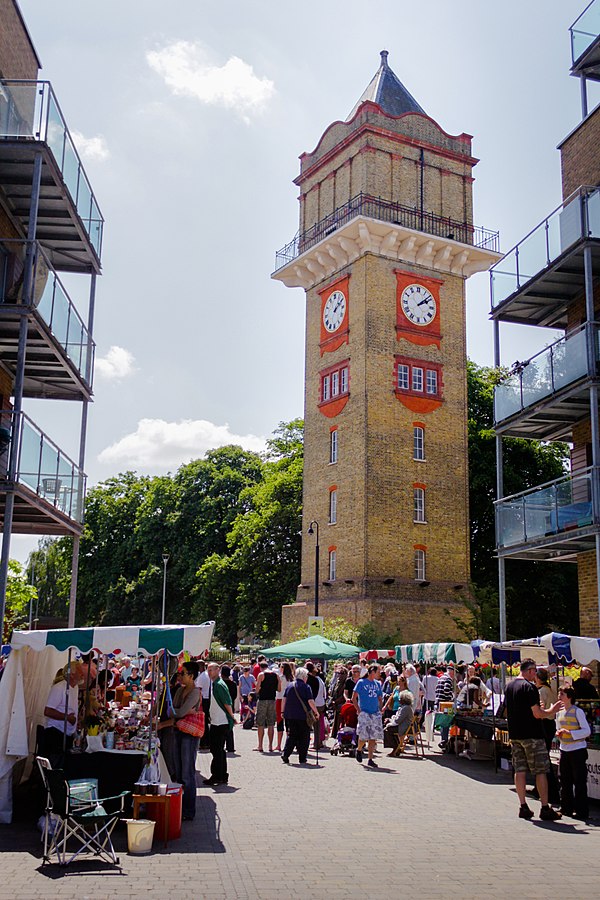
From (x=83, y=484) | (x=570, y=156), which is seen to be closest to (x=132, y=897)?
(x=83, y=484)

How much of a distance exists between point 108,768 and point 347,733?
9.54m

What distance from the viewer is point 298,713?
18109 millimetres

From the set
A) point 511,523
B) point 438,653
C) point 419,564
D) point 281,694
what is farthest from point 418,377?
point 438,653

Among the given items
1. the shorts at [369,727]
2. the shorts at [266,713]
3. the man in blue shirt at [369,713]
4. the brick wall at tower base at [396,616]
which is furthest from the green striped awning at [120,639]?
the brick wall at tower base at [396,616]

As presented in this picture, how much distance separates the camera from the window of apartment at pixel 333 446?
42438 millimetres

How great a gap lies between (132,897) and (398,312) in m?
36.3

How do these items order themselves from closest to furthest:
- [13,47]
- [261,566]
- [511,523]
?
[13,47]
[511,523]
[261,566]

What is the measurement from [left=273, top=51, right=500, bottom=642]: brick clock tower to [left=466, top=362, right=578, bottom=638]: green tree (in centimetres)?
213

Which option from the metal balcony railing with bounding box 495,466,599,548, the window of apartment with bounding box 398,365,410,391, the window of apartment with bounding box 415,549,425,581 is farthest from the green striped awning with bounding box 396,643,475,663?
the window of apartment with bounding box 398,365,410,391

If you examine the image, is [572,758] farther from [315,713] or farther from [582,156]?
[582,156]

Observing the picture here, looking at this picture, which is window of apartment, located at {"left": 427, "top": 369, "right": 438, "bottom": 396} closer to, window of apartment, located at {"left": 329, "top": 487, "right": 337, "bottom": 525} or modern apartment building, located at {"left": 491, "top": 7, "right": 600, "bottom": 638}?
window of apartment, located at {"left": 329, "top": 487, "right": 337, "bottom": 525}

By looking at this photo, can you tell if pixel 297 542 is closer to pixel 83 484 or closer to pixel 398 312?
pixel 398 312

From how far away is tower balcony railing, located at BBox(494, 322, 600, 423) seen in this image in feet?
67.6

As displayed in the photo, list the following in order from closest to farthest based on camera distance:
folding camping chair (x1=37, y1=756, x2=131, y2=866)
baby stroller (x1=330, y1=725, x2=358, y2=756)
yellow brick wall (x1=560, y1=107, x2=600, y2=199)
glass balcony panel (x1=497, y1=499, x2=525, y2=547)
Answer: folding camping chair (x1=37, y1=756, x2=131, y2=866), baby stroller (x1=330, y1=725, x2=358, y2=756), yellow brick wall (x1=560, y1=107, x2=600, y2=199), glass balcony panel (x1=497, y1=499, x2=525, y2=547)
